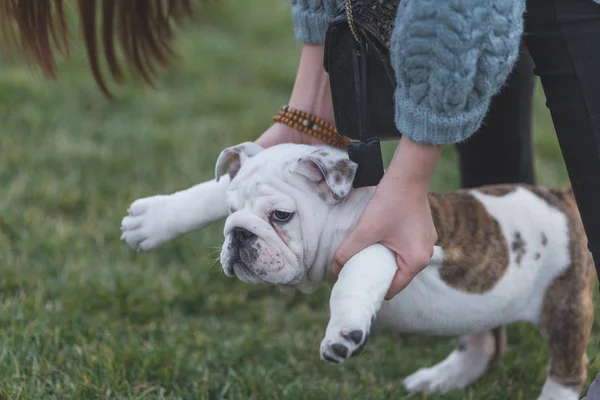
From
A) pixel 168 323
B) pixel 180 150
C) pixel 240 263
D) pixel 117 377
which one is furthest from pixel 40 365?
pixel 180 150

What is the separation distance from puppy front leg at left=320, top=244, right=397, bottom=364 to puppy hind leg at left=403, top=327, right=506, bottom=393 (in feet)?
2.86

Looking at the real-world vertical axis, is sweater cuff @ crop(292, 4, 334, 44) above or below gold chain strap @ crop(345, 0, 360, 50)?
below

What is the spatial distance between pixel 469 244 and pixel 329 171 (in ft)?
1.60

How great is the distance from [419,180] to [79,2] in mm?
1252

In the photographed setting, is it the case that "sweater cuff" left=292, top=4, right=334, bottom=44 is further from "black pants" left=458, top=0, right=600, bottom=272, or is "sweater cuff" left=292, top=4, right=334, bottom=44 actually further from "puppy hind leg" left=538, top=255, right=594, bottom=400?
"puppy hind leg" left=538, top=255, right=594, bottom=400

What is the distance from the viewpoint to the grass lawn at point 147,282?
2.53 metres

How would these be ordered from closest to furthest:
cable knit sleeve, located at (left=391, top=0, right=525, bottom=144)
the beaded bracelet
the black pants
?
cable knit sleeve, located at (left=391, top=0, right=525, bottom=144)
the black pants
the beaded bracelet

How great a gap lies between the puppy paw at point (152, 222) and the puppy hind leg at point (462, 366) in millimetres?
911

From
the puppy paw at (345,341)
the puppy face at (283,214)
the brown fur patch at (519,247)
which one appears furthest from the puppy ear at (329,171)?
the brown fur patch at (519,247)

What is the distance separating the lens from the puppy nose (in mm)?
2064

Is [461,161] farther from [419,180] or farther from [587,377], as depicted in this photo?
[419,180]

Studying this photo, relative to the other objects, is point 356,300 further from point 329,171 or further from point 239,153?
point 239,153

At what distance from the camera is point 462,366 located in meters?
2.69

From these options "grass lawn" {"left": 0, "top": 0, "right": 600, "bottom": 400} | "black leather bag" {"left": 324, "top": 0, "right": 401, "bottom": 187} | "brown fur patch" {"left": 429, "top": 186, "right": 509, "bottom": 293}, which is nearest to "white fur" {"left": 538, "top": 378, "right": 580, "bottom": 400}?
"grass lawn" {"left": 0, "top": 0, "right": 600, "bottom": 400}
